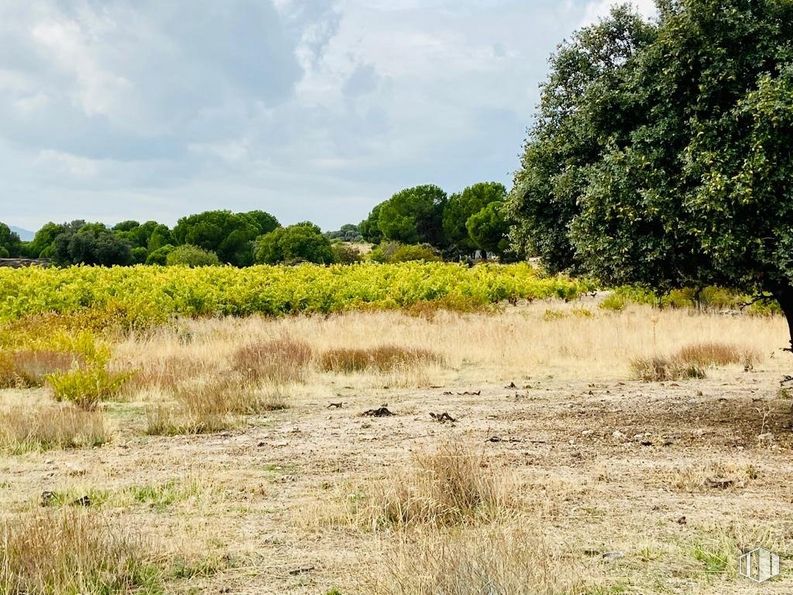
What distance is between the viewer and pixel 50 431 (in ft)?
31.4

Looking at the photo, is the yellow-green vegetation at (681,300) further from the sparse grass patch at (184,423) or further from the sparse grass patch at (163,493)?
the sparse grass patch at (163,493)

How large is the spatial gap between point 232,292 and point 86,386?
1577 centimetres

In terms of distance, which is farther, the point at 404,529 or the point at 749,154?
the point at 749,154

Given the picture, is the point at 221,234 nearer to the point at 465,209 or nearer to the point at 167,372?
the point at 465,209

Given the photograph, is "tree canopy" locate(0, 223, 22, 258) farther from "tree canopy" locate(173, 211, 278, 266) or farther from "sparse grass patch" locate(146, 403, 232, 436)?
"sparse grass patch" locate(146, 403, 232, 436)

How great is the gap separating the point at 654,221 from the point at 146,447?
6.81 m

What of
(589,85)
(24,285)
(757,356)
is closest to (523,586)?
(589,85)

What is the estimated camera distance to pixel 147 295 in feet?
85.1

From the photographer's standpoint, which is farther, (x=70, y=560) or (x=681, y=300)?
(x=681, y=300)

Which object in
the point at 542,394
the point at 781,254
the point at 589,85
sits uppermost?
the point at 589,85

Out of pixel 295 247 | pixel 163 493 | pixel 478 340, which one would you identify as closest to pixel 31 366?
pixel 163 493

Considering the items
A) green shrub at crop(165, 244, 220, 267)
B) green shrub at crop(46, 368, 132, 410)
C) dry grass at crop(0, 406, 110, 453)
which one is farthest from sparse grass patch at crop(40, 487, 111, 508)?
green shrub at crop(165, 244, 220, 267)

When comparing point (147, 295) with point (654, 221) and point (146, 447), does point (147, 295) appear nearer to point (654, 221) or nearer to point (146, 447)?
point (146, 447)

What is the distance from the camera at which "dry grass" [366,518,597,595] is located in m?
3.95
